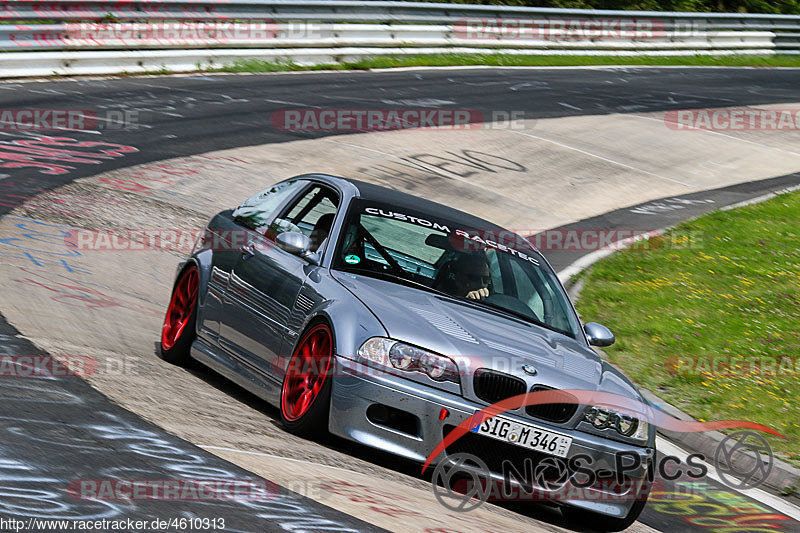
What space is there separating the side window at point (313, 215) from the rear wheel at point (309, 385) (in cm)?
93

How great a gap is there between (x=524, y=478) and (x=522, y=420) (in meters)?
0.30

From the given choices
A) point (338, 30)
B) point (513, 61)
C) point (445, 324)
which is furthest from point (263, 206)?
point (513, 61)

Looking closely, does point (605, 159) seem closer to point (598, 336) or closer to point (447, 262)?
point (598, 336)

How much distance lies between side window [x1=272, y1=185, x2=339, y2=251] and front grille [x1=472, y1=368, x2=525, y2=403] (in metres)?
1.71

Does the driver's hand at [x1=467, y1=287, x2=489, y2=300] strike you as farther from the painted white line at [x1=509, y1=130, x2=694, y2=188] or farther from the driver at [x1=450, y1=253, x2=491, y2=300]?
the painted white line at [x1=509, y1=130, x2=694, y2=188]

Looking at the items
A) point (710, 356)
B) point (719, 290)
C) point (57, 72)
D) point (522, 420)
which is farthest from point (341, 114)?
point (522, 420)

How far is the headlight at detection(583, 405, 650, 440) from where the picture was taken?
611 centimetres

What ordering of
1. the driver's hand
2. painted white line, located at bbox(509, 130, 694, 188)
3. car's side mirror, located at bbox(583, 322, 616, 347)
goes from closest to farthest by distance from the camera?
the driver's hand, car's side mirror, located at bbox(583, 322, 616, 347), painted white line, located at bbox(509, 130, 694, 188)

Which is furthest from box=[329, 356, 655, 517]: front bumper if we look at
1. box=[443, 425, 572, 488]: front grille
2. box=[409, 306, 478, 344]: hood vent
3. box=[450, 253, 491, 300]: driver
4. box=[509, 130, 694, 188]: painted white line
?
box=[509, 130, 694, 188]: painted white line

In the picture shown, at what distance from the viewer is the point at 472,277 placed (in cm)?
714

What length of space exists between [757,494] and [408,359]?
3278 millimetres

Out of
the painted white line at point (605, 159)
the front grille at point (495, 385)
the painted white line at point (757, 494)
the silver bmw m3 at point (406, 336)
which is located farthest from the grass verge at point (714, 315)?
the front grille at point (495, 385)

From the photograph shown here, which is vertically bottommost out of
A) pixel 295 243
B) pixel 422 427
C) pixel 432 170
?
pixel 432 170

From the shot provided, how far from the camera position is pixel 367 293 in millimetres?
6484
